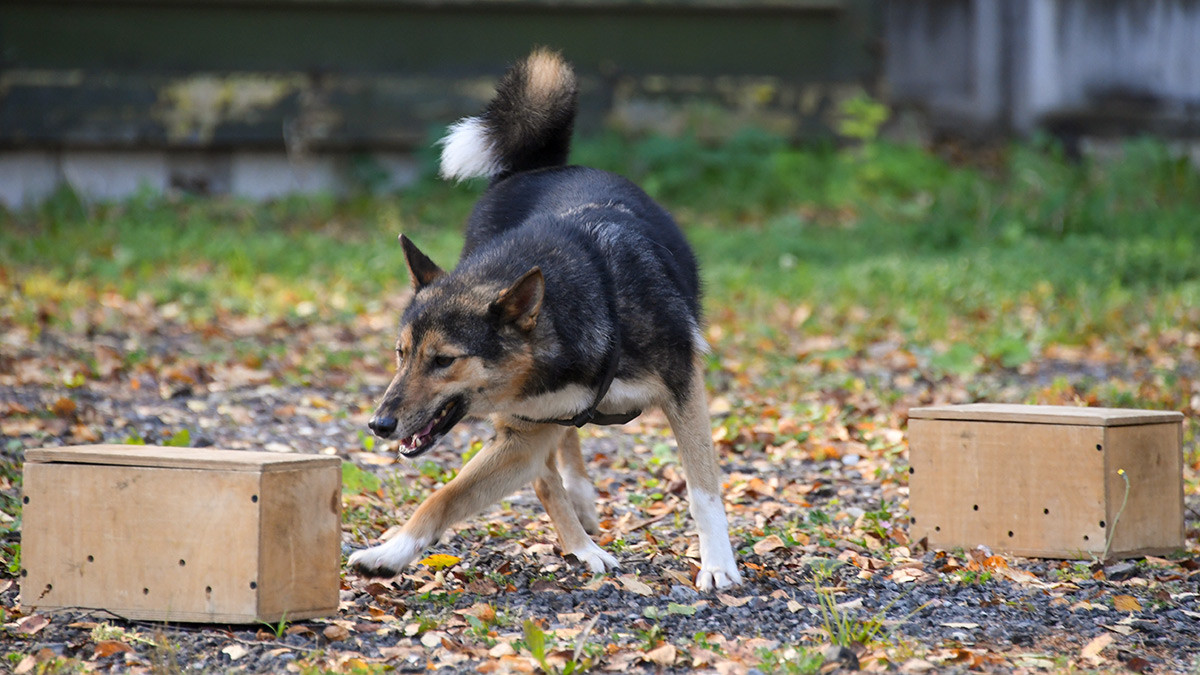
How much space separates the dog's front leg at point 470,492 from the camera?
3.82 meters

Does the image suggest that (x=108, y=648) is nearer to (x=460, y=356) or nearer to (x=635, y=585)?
(x=460, y=356)

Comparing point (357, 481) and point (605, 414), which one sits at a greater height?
point (605, 414)

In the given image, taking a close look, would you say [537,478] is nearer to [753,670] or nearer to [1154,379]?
[753,670]

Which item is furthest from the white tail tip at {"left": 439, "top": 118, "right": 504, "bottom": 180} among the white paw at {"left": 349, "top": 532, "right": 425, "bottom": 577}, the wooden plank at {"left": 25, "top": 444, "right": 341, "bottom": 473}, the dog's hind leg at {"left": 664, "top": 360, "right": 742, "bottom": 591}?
the wooden plank at {"left": 25, "top": 444, "right": 341, "bottom": 473}

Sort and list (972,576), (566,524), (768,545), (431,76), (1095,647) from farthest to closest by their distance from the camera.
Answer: (431,76) → (768,545) → (566,524) → (972,576) → (1095,647)

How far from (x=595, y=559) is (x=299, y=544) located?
1.13m

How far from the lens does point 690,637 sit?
3439 millimetres

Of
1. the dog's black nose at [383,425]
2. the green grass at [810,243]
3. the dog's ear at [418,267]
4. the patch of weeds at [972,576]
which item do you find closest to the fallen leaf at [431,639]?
the dog's black nose at [383,425]

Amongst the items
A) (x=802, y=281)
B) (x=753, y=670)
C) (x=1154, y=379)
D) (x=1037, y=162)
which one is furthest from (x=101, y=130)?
(x=753, y=670)

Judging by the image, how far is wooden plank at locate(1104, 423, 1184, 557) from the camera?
13.4 ft

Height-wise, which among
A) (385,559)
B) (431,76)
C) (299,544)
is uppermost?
(431,76)

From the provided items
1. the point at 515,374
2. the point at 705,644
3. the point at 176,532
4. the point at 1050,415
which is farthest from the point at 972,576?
the point at 176,532

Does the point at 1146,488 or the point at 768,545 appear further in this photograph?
the point at 768,545

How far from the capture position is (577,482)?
183 inches
